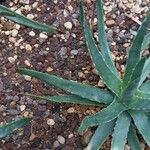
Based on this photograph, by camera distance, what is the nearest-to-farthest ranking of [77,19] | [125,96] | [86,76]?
[125,96]
[86,76]
[77,19]

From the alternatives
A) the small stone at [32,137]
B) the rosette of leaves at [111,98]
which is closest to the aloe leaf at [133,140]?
the rosette of leaves at [111,98]

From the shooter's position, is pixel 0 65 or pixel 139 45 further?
pixel 0 65

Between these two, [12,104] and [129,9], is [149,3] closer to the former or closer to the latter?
[129,9]

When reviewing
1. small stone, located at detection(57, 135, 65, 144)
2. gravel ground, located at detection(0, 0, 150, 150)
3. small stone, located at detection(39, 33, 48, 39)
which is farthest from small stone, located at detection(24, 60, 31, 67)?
small stone, located at detection(57, 135, 65, 144)

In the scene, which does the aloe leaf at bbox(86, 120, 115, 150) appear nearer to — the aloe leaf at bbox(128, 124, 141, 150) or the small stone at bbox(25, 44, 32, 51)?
the aloe leaf at bbox(128, 124, 141, 150)

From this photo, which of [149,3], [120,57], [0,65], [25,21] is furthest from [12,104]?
[149,3]
